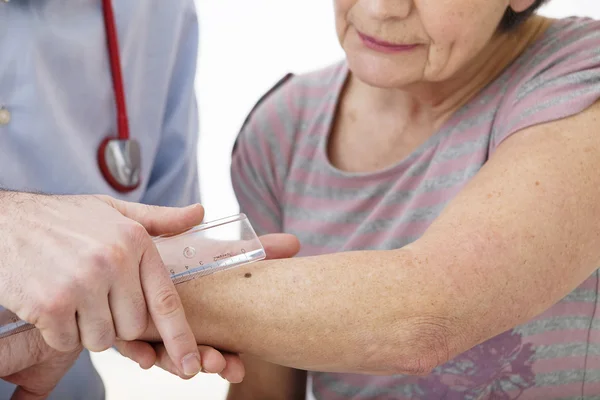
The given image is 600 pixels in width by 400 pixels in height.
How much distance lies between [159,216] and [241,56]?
4.96 ft

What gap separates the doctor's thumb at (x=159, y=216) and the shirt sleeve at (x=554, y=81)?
18.2 inches

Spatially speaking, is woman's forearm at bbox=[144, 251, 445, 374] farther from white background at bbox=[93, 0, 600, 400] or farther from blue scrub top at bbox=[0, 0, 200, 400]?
white background at bbox=[93, 0, 600, 400]

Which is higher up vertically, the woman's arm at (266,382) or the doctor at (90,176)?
the doctor at (90,176)

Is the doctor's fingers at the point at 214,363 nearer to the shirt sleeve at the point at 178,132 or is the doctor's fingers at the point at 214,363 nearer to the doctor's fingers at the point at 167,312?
the doctor's fingers at the point at 167,312

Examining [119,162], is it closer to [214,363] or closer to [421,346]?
[214,363]

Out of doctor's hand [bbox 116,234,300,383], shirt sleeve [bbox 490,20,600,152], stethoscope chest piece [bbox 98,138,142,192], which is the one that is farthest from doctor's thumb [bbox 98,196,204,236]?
shirt sleeve [bbox 490,20,600,152]

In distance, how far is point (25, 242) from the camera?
2.80ft

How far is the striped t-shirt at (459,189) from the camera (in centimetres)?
107

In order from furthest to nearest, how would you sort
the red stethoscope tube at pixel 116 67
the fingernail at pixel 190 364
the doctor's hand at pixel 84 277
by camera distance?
the red stethoscope tube at pixel 116 67 → the fingernail at pixel 190 364 → the doctor's hand at pixel 84 277

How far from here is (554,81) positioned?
1048 mm

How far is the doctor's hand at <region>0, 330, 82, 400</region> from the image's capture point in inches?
39.1

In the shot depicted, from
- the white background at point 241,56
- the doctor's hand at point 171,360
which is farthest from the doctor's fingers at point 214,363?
the white background at point 241,56

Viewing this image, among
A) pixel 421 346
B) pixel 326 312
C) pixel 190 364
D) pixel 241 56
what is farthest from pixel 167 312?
pixel 241 56

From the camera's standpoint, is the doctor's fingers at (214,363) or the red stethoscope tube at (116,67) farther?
the red stethoscope tube at (116,67)
